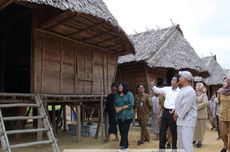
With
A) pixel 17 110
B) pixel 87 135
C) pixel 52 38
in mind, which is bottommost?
pixel 87 135

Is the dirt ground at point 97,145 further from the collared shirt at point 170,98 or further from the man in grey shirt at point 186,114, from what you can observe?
the man in grey shirt at point 186,114

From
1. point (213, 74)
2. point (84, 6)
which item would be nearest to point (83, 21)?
point (84, 6)

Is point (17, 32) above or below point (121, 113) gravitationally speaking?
above

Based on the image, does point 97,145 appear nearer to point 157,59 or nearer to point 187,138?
point 187,138

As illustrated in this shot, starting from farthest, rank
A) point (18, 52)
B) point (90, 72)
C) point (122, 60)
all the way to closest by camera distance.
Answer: point (122, 60), point (18, 52), point (90, 72)

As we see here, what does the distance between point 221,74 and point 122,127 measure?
62.4ft

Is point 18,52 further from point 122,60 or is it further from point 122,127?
point 122,127

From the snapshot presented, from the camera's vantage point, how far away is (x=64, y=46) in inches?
379

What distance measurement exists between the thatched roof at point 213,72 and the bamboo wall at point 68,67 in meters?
14.9

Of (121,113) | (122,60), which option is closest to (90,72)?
(121,113)

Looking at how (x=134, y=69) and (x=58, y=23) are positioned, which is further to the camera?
(x=134, y=69)

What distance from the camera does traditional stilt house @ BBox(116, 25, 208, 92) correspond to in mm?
15703

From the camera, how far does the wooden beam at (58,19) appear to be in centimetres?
808

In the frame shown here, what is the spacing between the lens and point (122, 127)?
831 cm
